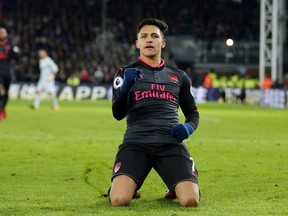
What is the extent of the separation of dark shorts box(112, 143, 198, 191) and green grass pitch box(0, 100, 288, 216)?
10.9 inches

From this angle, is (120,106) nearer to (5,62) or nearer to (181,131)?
(181,131)

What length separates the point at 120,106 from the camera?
877 centimetres

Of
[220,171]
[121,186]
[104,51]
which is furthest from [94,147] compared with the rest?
[104,51]

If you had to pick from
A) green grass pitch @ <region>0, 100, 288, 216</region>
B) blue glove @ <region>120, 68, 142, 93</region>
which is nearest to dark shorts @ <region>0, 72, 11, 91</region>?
green grass pitch @ <region>0, 100, 288, 216</region>

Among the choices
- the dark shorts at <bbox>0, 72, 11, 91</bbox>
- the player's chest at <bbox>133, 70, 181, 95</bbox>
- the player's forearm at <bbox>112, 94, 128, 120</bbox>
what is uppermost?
the player's chest at <bbox>133, 70, 181, 95</bbox>

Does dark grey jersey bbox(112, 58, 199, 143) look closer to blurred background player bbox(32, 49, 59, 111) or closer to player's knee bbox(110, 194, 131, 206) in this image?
player's knee bbox(110, 194, 131, 206)

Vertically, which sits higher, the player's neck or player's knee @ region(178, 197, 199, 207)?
the player's neck

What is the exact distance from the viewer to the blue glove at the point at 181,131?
8766mm

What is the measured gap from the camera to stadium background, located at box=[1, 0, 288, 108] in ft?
171

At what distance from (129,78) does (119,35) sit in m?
47.8

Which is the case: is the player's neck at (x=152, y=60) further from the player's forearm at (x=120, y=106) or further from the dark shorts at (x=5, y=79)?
the dark shorts at (x=5, y=79)

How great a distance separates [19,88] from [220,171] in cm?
3532

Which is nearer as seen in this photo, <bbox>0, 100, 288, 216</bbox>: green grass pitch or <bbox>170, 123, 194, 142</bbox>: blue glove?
<bbox>0, 100, 288, 216</bbox>: green grass pitch

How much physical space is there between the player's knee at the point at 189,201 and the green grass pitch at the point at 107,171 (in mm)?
71
